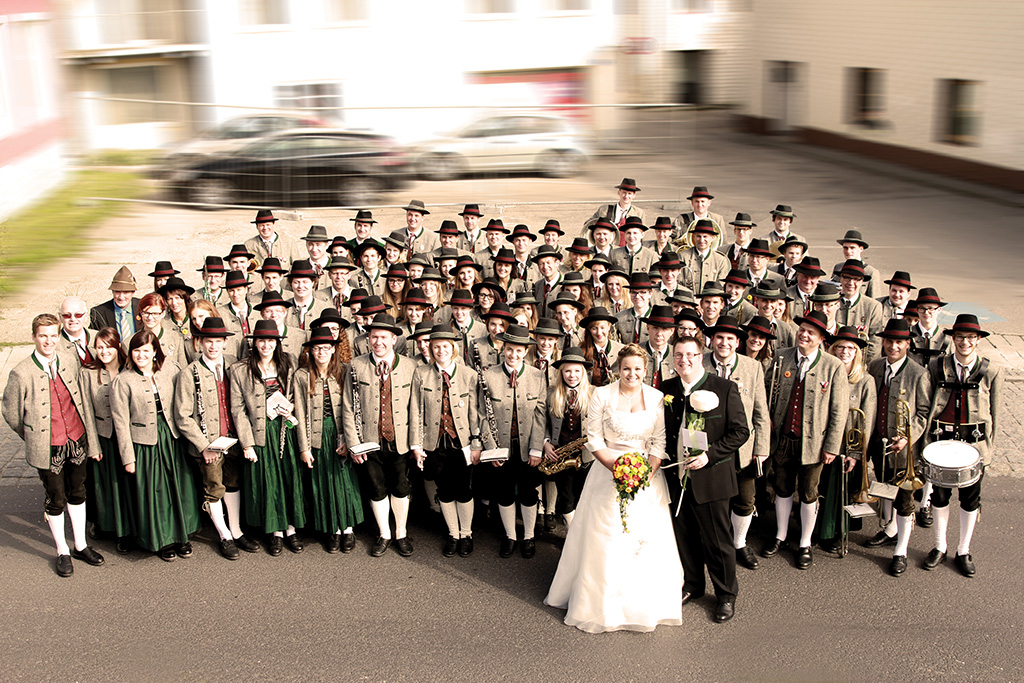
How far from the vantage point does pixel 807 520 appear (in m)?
7.67

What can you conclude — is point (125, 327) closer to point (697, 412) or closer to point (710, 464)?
point (697, 412)

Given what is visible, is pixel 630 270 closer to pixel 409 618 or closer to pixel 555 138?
pixel 409 618

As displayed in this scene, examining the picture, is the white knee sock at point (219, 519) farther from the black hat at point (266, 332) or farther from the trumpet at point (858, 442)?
the trumpet at point (858, 442)

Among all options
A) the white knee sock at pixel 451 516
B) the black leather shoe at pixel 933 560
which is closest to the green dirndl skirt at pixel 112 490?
the white knee sock at pixel 451 516

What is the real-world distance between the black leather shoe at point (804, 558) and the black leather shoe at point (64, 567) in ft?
18.5

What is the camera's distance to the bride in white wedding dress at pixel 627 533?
6.62m

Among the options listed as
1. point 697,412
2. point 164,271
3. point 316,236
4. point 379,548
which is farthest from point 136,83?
point 697,412

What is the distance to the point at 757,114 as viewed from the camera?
29.3m

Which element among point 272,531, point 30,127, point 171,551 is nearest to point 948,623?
point 272,531

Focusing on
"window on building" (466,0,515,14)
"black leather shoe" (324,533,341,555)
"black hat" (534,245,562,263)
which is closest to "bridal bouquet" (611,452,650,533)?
"black leather shoe" (324,533,341,555)

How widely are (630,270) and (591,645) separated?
208 inches

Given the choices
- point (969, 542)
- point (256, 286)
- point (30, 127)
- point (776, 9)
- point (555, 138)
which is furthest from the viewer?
Answer: point (776, 9)

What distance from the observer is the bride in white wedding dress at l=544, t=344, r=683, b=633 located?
6625 mm

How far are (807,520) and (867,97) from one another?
19431 mm
